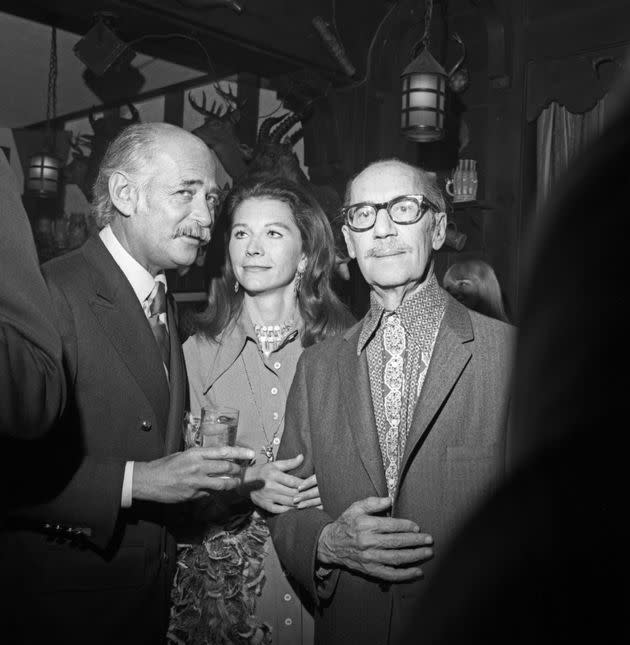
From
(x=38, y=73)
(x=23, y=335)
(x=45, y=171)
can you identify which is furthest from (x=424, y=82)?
(x=38, y=73)

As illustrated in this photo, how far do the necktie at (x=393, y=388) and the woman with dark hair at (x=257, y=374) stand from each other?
247mm

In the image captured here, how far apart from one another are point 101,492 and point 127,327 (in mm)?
438

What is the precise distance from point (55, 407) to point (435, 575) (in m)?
1.37

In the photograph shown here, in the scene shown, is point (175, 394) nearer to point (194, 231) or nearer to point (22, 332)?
point (194, 231)

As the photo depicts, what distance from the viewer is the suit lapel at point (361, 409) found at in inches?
76.6

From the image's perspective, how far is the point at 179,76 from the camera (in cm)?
736

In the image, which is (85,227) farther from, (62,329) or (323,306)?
(62,329)

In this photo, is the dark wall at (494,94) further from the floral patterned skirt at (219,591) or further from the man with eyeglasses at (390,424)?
the floral patterned skirt at (219,591)

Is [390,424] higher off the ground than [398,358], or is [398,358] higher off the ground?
[398,358]

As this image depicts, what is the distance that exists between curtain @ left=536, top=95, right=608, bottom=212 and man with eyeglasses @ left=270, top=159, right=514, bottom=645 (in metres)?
3.22

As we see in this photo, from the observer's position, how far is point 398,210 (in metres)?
2.15

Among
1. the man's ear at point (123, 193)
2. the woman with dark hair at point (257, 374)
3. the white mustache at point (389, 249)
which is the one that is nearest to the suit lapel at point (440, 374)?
the white mustache at point (389, 249)

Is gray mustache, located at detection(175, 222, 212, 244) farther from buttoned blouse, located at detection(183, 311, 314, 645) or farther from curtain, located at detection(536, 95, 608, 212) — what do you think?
curtain, located at detection(536, 95, 608, 212)

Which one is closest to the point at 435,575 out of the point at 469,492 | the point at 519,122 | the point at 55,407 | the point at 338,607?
the point at 55,407
